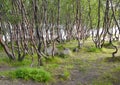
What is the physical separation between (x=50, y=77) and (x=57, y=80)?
0.37 meters

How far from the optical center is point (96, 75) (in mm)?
14797

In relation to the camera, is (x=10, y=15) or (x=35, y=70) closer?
(x=35, y=70)

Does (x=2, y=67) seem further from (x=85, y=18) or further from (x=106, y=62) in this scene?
(x=85, y=18)

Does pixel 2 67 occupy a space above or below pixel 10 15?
below

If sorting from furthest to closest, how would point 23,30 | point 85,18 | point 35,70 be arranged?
point 85,18
point 23,30
point 35,70

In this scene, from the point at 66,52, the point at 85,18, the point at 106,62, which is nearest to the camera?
the point at 106,62

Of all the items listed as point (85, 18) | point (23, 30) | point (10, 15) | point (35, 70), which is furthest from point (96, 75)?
point (85, 18)

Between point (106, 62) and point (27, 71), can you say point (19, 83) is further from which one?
point (106, 62)

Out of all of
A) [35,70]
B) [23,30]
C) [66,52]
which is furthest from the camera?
[66,52]

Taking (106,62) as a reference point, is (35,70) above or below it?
above

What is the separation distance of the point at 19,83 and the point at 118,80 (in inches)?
194

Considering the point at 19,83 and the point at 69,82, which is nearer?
the point at 19,83

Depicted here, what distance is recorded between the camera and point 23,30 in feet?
56.7

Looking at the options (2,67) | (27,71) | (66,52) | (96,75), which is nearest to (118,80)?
(96,75)
